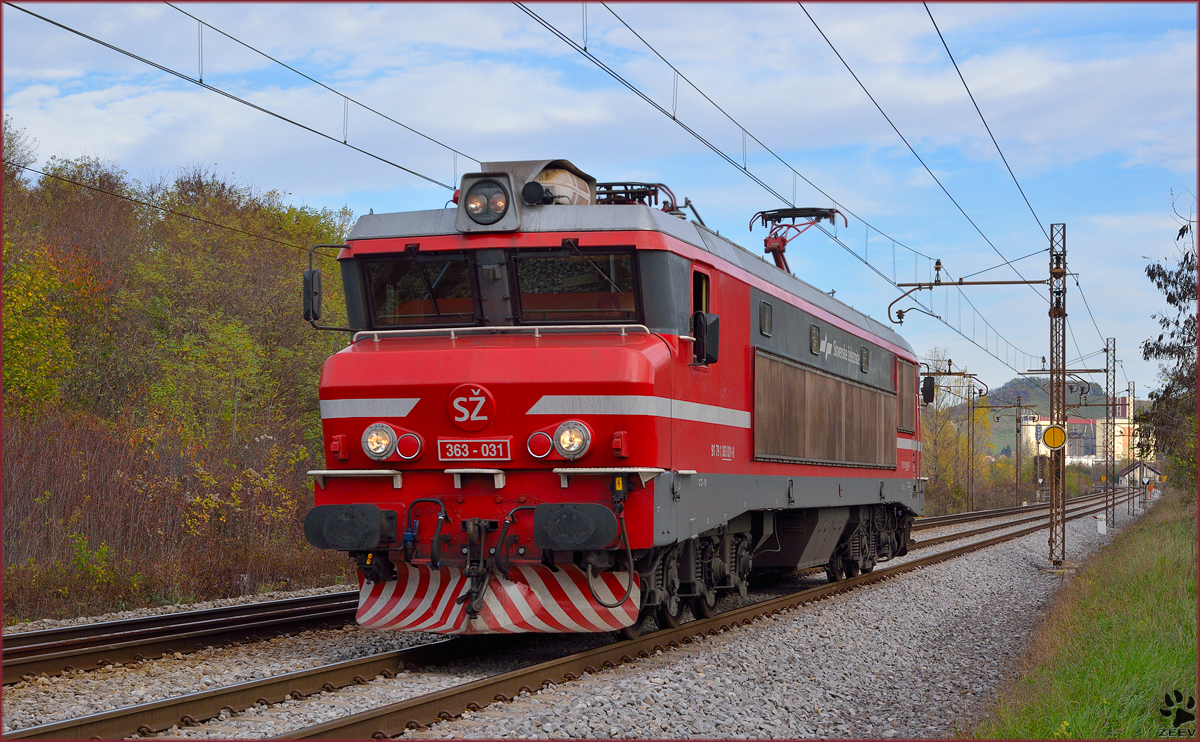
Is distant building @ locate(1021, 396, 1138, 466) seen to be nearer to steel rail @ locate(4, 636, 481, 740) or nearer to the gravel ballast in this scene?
the gravel ballast

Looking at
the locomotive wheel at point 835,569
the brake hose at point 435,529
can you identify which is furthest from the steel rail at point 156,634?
the locomotive wheel at point 835,569

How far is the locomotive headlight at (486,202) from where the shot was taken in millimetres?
9852

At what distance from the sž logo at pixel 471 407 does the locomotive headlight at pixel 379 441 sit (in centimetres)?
57

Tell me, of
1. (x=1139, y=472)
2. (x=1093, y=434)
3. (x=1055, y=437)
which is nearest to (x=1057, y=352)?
(x=1055, y=437)

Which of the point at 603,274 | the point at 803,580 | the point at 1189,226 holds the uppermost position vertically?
the point at 1189,226

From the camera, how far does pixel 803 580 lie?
18438mm

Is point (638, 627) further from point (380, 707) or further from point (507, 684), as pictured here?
point (380, 707)

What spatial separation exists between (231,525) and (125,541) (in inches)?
73.7

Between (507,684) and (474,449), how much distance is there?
2.03 meters

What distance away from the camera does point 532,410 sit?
9.17 metres

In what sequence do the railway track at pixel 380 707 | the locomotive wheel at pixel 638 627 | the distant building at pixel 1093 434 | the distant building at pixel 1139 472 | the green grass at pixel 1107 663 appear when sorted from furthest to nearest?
the distant building at pixel 1139 472 < the distant building at pixel 1093 434 < the locomotive wheel at pixel 638 627 < the green grass at pixel 1107 663 < the railway track at pixel 380 707

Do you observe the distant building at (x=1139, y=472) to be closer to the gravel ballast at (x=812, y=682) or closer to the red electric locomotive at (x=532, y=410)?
the gravel ballast at (x=812, y=682)

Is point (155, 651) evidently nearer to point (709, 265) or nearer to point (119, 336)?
point (709, 265)

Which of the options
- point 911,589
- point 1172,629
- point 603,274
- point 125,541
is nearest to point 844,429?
point 911,589
